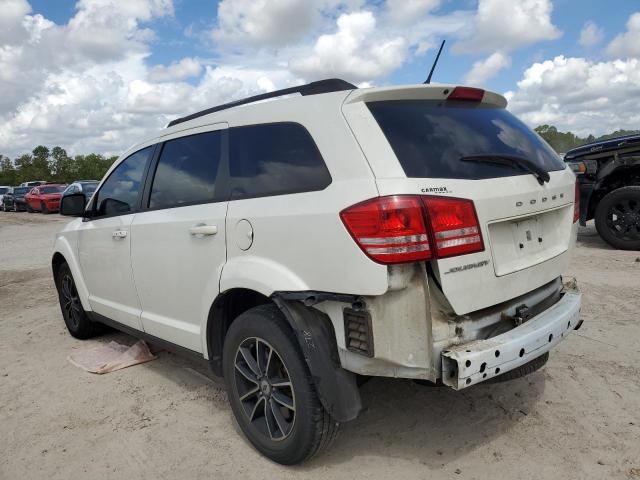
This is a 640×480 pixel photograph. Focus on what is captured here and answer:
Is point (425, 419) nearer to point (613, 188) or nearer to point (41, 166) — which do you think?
point (613, 188)

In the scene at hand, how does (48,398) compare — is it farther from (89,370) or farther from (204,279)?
(204,279)

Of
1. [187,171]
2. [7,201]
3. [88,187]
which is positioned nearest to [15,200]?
[7,201]

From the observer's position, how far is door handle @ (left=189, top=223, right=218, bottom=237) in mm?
2938

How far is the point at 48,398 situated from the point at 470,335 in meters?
3.11

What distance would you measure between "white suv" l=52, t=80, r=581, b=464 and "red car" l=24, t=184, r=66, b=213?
25910 millimetres

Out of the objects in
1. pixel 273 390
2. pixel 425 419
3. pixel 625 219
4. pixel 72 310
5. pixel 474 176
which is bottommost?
pixel 425 419

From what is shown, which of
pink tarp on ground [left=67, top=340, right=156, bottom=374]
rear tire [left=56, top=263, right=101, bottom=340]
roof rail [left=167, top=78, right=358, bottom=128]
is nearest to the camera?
roof rail [left=167, top=78, right=358, bottom=128]

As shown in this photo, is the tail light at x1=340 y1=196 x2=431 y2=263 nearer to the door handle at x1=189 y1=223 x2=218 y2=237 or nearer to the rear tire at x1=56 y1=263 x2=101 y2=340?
the door handle at x1=189 y1=223 x2=218 y2=237

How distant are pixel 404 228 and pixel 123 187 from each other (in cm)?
273

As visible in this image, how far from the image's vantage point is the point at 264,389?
2.80 metres

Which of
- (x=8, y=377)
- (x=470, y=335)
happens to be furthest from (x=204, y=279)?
(x=8, y=377)

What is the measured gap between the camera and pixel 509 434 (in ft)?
9.57

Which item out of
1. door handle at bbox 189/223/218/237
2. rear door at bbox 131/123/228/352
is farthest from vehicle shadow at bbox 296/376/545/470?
door handle at bbox 189/223/218/237

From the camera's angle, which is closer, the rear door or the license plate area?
the license plate area
